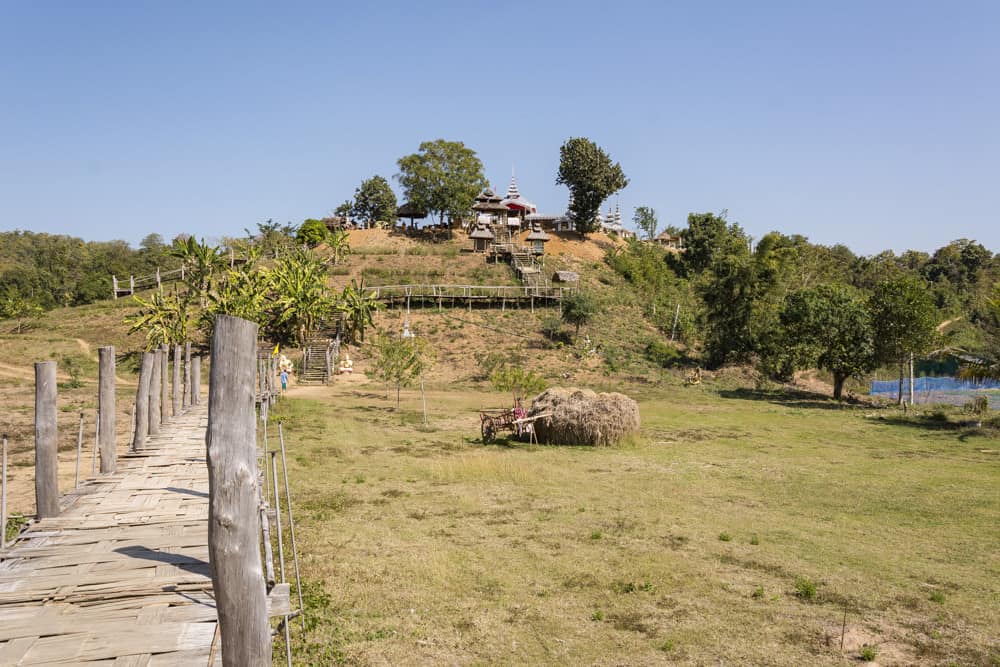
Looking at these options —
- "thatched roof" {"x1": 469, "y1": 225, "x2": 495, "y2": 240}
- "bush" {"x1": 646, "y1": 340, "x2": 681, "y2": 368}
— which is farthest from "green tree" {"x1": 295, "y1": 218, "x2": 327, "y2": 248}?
"bush" {"x1": 646, "y1": 340, "x2": 681, "y2": 368}

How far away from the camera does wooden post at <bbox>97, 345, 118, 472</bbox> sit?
13484 millimetres

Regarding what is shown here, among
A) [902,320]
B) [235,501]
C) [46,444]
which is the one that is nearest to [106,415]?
[46,444]

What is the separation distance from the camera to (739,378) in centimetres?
4700

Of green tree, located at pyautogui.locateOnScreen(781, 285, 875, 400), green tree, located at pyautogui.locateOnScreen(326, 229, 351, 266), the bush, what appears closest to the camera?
green tree, located at pyautogui.locateOnScreen(781, 285, 875, 400)

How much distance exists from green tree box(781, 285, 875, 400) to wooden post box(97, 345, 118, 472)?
118 ft

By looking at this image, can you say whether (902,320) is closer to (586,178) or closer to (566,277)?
(566,277)

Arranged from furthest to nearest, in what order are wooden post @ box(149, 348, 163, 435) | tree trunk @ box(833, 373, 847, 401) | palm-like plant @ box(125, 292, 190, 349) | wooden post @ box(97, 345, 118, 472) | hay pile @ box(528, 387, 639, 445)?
1. palm-like plant @ box(125, 292, 190, 349)
2. tree trunk @ box(833, 373, 847, 401)
3. hay pile @ box(528, 387, 639, 445)
4. wooden post @ box(149, 348, 163, 435)
5. wooden post @ box(97, 345, 118, 472)

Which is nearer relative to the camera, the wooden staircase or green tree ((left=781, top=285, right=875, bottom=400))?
green tree ((left=781, top=285, right=875, bottom=400))

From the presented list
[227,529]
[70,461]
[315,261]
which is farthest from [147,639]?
[315,261]

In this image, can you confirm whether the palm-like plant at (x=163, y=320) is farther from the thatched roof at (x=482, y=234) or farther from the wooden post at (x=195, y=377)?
the thatched roof at (x=482, y=234)

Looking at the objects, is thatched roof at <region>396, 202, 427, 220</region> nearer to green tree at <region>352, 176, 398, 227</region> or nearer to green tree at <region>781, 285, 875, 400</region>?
green tree at <region>352, 176, 398, 227</region>

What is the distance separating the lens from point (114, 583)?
313 inches

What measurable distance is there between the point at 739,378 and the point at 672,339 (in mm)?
8888

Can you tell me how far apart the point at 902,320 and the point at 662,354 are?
16.8m
